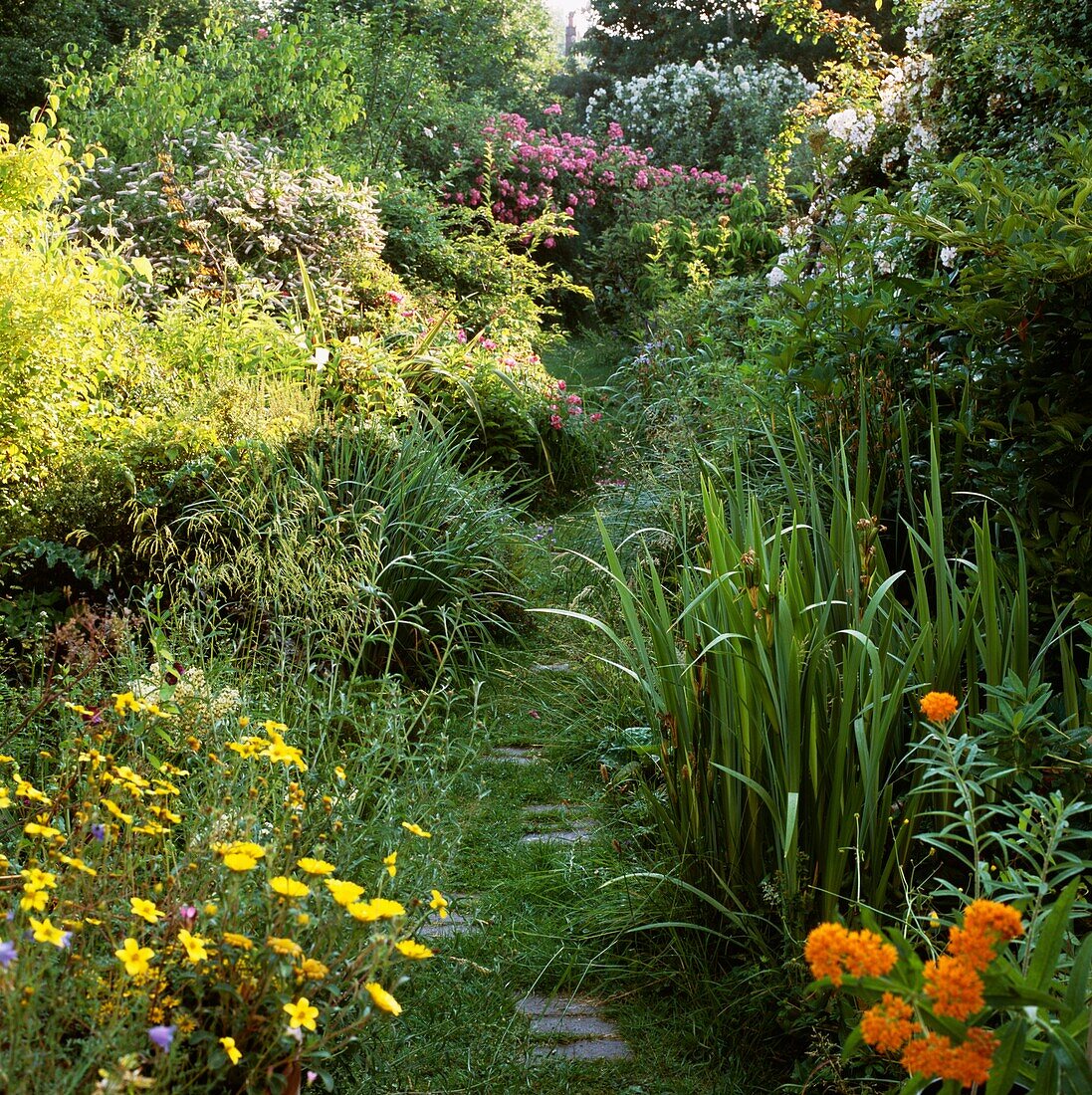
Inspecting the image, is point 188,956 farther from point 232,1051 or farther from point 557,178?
point 557,178

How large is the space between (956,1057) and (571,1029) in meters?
1.29

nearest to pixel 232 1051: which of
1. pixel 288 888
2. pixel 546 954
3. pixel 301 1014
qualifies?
pixel 301 1014

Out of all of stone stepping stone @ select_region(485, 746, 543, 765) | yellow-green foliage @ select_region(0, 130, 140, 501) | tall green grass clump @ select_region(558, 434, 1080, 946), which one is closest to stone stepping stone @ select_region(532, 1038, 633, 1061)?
tall green grass clump @ select_region(558, 434, 1080, 946)

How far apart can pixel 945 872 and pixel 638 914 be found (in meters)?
0.67

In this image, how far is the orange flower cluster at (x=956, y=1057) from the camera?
96 cm

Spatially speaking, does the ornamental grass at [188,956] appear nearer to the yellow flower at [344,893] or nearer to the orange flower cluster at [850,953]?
the yellow flower at [344,893]

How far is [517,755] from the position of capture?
3588mm

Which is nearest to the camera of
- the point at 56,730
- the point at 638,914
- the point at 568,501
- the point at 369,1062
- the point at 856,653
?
the point at 369,1062

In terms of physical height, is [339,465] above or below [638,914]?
above

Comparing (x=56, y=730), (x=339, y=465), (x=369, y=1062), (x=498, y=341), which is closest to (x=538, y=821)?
(x=369, y=1062)

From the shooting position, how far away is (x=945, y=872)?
2203 millimetres

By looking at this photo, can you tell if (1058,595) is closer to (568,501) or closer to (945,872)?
(945,872)

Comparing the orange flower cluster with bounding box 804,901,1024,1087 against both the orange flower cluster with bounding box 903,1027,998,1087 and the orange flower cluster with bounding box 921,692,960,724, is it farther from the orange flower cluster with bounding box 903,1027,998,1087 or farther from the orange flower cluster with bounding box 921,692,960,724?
the orange flower cluster with bounding box 921,692,960,724

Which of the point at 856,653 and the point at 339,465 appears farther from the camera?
the point at 339,465
